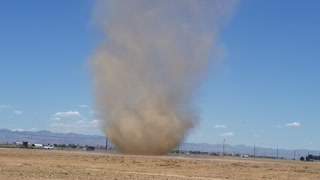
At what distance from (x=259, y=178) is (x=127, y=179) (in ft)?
53.3

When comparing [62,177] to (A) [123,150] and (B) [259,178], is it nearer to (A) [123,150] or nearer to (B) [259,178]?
(B) [259,178]

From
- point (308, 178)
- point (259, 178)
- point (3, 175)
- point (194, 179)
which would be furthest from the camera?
point (308, 178)

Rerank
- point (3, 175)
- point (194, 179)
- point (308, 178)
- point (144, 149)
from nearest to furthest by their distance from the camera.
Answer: point (3, 175), point (194, 179), point (308, 178), point (144, 149)

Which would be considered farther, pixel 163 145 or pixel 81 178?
pixel 163 145

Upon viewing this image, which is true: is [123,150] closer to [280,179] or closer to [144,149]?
[144,149]

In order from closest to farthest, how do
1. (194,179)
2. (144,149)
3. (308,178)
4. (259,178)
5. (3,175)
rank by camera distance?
(3,175) → (194,179) → (259,178) → (308,178) → (144,149)

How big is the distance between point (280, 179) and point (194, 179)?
34.7ft

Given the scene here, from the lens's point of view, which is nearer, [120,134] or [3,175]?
[3,175]

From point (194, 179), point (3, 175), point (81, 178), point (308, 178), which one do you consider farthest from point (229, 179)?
point (3, 175)

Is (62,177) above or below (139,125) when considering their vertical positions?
below

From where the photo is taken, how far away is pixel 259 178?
1955 inches

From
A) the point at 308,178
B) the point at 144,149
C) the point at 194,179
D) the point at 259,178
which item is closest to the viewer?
the point at 194,179

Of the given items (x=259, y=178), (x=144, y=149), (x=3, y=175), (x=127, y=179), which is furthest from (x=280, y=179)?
(x=144, y=149)

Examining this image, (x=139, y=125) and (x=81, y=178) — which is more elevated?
(x=139, y=125)
